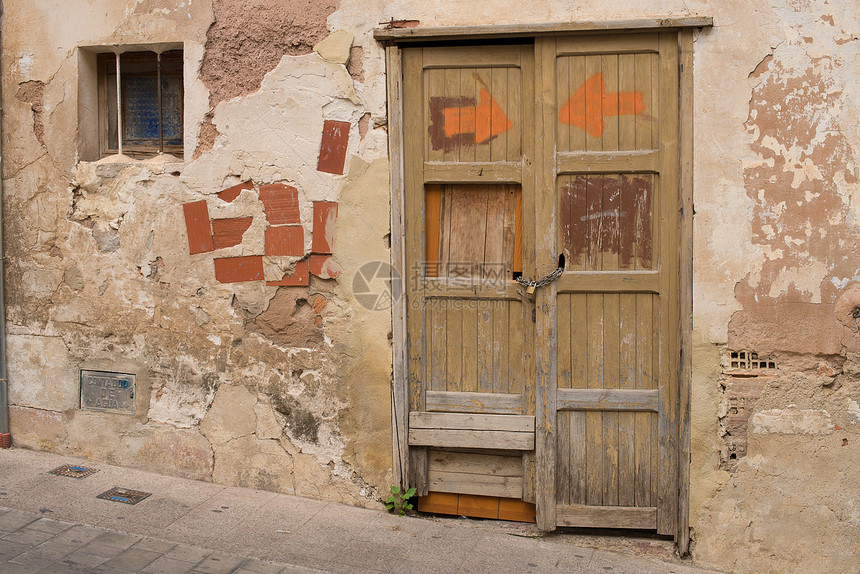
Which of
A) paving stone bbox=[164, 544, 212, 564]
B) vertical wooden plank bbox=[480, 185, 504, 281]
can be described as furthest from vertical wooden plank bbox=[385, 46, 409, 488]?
paving stone bbox=[164, 544, 212, 564]

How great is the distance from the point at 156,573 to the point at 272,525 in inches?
25.6

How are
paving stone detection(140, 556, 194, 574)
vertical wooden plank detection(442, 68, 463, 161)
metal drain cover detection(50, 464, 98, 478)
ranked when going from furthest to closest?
metal drain cover detection(50, 464, 98, 478) < vertical wooden plank detection(442, 68, 463, 161) < paving stone detection(140, 556, 194, 574)

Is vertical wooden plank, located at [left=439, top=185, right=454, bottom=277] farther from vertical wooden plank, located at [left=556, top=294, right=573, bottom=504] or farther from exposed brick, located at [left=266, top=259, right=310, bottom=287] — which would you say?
exposed brick, located at [left=266, top=259, right=310, bottom=287]

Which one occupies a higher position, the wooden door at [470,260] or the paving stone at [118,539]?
the wooden door at [470,260]

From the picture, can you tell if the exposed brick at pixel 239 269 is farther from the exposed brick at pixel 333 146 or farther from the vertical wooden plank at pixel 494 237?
the vertical wooden plank at pixel 494 237

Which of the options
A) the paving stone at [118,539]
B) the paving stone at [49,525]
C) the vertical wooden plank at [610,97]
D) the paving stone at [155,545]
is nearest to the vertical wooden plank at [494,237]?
the vertical wooden plank at [610,97]

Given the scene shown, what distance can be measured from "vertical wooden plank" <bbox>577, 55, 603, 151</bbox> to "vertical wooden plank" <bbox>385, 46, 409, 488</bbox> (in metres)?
0.95

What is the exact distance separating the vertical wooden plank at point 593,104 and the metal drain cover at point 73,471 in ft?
10.8

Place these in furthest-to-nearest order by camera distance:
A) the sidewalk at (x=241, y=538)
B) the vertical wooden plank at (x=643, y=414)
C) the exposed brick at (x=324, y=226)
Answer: the exposed brick at (x=324, y=226), the vertical wooden plank at (x=643, y=414), the sidewalk at (x=241, y=538)

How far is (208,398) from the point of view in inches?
162

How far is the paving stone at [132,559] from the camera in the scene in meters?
3.23

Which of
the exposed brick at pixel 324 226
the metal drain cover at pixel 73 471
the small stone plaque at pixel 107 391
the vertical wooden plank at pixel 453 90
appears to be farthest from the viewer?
the small stone plaque at pixel 107 391

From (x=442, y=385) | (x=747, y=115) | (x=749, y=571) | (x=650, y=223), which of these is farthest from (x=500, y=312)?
(x=749, y=571)

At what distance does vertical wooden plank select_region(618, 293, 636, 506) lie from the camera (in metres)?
3.70
